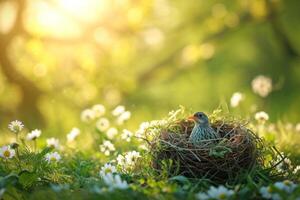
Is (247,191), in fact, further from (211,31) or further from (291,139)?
(211,31)

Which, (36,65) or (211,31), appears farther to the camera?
(211,31)

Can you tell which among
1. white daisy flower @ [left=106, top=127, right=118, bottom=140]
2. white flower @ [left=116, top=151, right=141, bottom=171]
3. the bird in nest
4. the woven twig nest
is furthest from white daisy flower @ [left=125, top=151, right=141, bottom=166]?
white daisy flower @ [left=106, top=127, right=118, bottom=140]

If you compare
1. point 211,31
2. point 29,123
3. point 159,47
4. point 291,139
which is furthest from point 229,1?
point 291,139

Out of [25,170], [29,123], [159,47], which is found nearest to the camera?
[25,170]

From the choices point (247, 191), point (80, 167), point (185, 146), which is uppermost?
point (80, 167)

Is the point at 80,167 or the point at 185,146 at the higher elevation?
the point at 80,167

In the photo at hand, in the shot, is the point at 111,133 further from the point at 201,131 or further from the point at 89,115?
the point at 201,131

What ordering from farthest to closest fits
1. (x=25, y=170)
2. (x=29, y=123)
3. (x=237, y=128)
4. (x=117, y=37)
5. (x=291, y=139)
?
(x=117, y=37)
(x=29, y=123)
(x=291, y=139)
(x=237, y=128)
(x=25, y=170)

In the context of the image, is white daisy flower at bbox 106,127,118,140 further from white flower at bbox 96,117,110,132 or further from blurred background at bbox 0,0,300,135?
blurred background at bbox 0,0,300,135

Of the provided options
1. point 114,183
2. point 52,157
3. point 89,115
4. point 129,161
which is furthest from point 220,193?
point 89,115
